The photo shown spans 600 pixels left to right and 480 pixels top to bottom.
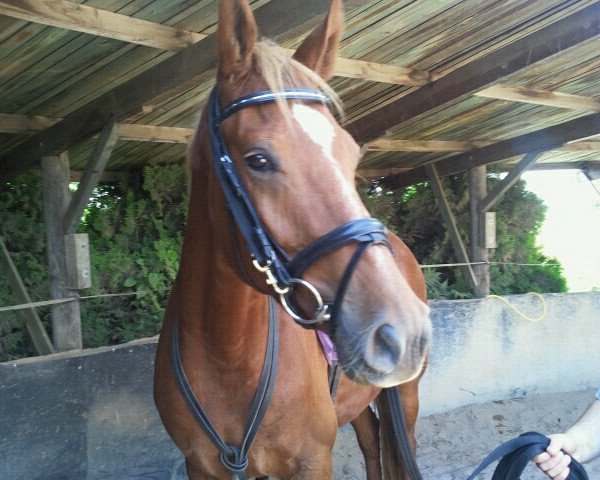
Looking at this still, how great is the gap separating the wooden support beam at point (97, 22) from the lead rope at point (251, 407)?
1617 mm

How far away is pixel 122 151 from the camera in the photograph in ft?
17.2

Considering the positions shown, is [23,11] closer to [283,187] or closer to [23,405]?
[283,187]

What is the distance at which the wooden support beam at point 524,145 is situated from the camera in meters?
5.36

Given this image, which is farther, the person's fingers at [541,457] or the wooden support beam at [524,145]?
the wooden support beam at [524,145]

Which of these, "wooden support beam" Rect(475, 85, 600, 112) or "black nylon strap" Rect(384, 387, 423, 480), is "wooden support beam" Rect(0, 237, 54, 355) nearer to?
"black nylon strap" Rect(384, 387, 423, 480)

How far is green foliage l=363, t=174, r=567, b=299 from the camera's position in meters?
7.34

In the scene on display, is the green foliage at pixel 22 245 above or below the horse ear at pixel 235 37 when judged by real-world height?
below

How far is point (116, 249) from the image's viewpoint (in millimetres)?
5309

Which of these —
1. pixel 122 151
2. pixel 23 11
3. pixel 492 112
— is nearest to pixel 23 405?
pixel 23 11

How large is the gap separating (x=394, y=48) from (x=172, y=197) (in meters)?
3.02

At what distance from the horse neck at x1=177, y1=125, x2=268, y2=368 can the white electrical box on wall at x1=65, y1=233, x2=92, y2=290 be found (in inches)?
75.7

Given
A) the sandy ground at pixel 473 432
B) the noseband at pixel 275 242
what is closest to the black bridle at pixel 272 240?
the noseband at pixel 275 242

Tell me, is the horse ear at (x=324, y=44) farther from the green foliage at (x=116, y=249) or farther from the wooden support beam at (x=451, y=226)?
the wooden support beam at (x=451, y=226)

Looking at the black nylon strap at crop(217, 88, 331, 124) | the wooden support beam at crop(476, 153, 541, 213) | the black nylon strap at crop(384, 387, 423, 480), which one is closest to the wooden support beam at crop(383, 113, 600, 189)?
the wooden support beam at crop(476, 153, 541, 213)
